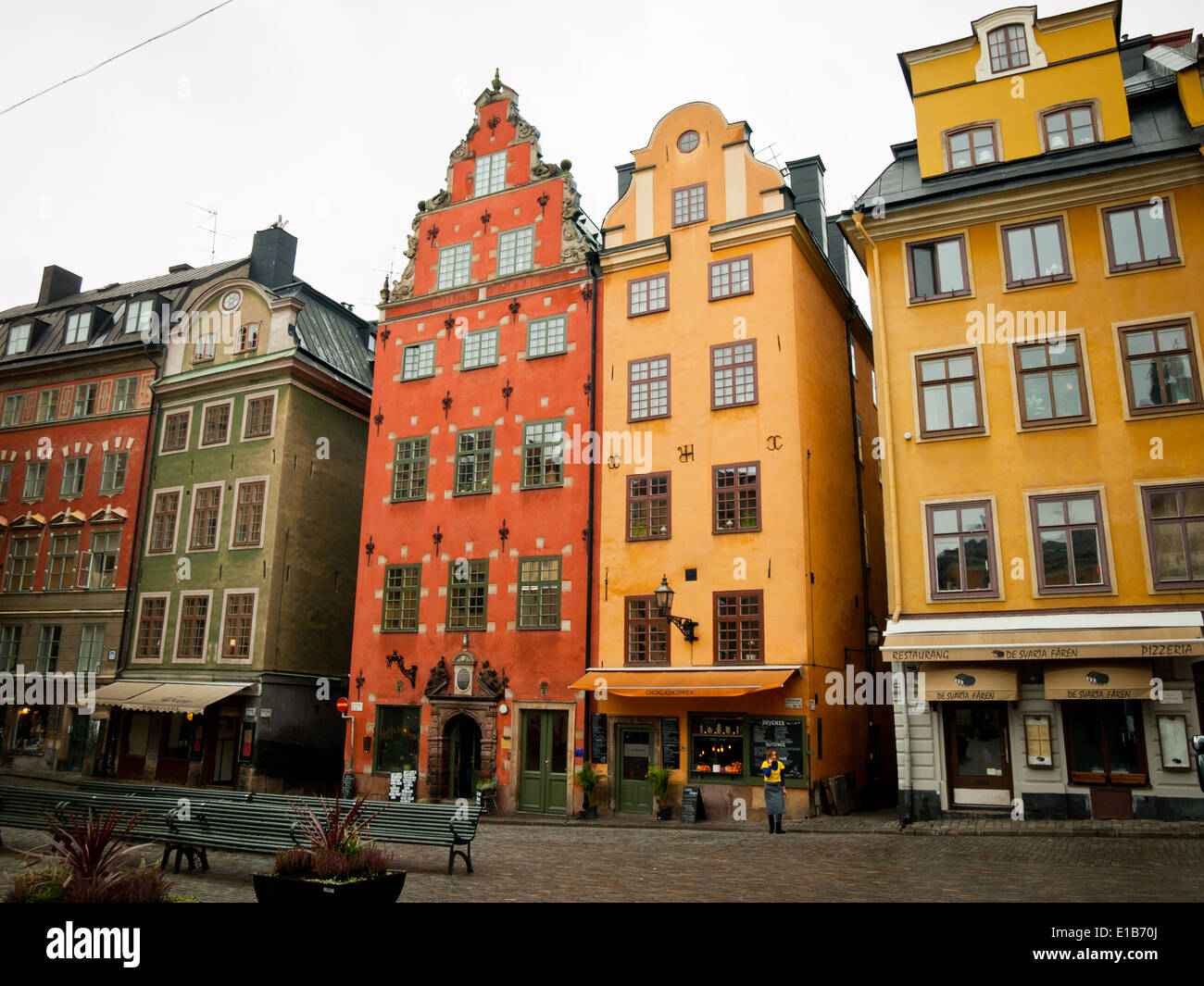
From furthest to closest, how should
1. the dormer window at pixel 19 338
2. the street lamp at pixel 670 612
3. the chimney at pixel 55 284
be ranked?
the chimney at pixel 55 284, the dormer window at pixel 19 338, the street lamp at pixel 670 612

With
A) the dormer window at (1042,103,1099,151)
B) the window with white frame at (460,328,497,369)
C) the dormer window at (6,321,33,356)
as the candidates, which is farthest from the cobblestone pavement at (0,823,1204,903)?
the dormer window at (6,321,33,356)

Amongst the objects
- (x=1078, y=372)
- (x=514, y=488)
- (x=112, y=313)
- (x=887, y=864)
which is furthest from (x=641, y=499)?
(x=112, y=313)

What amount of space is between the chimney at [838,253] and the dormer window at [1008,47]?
7952 mm

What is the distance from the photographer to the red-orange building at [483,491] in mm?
25531

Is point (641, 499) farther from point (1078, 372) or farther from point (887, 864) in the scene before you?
point (887, 864)

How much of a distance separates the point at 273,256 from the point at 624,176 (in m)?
15.3

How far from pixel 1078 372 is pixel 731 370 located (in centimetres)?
823

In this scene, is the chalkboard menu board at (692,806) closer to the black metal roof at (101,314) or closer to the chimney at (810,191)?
the chimney at (810,191)

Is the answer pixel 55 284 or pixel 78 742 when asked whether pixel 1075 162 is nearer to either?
pixel 78 742

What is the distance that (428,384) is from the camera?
29.4 m

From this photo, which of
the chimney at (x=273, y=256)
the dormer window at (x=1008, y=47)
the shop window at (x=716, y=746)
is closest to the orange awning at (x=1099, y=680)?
the shop window at (x=716, y=746)

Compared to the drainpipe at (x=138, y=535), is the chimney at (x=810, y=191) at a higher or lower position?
higher

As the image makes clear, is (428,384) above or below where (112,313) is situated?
below

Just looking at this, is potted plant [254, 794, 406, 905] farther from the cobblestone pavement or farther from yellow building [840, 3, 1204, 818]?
yellow building [840, 3, 1204, 818]
